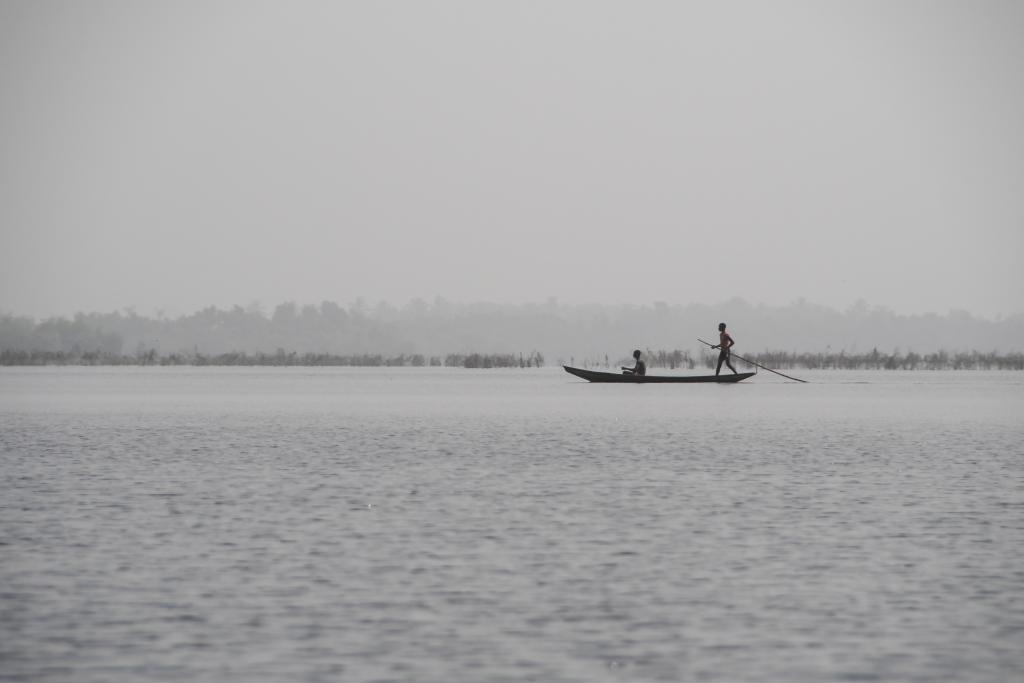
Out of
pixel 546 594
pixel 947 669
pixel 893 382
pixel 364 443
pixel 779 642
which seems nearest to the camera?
pixel 947 669

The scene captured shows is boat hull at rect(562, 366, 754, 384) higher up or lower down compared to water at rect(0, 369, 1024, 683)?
higher up

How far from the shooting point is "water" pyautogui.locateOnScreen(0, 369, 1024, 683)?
8961mm

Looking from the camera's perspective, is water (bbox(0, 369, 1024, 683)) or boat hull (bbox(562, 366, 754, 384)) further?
boat hull (bbox(562, 366, 754, 384))

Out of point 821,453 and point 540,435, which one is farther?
point 540,435

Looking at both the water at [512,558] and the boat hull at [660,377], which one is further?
the boat hull at [660,377]

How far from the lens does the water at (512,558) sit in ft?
29.4

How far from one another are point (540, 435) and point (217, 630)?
19.2m

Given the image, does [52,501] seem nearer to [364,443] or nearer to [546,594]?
[546,594]

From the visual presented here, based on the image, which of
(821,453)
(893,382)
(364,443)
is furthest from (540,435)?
(893,382)

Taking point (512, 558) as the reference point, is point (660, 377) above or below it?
above

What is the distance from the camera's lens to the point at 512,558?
41.4 ft

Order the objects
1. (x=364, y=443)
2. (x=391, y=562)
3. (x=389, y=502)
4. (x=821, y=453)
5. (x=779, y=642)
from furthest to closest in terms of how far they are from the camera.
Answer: (x=364, y=443), (x=821, y=453), (x=389, y=502), (x=391, y=562), (x=779, y=642)

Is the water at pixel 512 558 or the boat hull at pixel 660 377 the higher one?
the boat hull at pixel 660 377

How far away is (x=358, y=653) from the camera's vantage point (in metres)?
8.98
